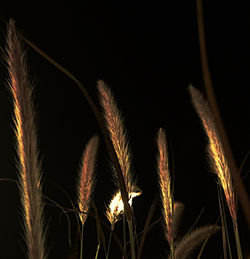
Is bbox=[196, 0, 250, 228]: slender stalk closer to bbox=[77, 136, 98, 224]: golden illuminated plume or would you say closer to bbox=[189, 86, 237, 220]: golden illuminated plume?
bbox=[189, 86, 237, 220]: golden illuminated plume

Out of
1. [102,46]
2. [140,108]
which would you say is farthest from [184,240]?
[102,46]

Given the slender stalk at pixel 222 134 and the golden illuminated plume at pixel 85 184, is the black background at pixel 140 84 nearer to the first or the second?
the golden illuminated plume at pixel 85 184

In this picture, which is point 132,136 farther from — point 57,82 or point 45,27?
point 45,27

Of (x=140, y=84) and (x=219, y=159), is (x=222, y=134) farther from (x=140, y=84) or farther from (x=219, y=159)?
(x=140, y=84)

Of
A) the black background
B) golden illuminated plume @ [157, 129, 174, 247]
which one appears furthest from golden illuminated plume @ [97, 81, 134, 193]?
the black background

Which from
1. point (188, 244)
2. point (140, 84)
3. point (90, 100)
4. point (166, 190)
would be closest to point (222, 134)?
point (90, 100)

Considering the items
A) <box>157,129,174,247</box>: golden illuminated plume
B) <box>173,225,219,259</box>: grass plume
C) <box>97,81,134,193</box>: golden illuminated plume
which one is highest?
<box>97,81,134,193</box>: golden illuminated plume

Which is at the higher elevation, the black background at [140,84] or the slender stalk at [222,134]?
the black background at [140,84]

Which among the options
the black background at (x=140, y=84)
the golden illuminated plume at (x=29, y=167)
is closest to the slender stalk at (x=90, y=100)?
the golden illuminated plume at (x=29, y=167)
